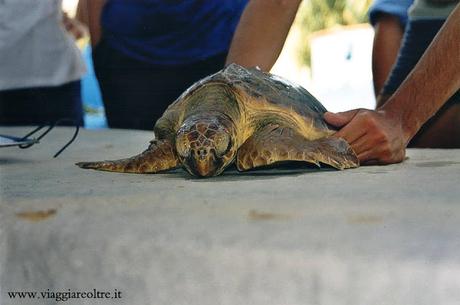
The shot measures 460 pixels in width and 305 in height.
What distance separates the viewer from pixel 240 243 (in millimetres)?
788

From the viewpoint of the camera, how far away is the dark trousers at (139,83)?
201cm

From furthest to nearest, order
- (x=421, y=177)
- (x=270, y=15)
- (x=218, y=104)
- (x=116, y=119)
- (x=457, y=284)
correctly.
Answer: (x=116, y=119) < (x=270, y=15) < (x=218, y=104) < (x=421, y=177) < (x=457, y=284)

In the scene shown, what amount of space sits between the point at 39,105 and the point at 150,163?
1.05 m

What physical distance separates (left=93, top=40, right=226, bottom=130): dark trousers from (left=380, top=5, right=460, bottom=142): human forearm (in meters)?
0.79

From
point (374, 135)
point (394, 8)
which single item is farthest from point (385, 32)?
point (374, 135)

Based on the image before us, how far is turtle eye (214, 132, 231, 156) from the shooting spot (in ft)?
3.55

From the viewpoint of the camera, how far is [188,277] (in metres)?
0.79

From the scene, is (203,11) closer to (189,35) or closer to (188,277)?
(189,35)

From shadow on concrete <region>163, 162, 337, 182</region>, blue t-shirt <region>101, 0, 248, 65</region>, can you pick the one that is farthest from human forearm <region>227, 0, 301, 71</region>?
shadow on concrete <region>163, 162, 337, 182</region>

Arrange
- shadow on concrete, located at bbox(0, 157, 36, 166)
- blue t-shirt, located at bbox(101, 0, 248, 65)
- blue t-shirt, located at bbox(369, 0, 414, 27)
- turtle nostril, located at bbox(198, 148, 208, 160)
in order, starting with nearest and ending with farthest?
1. turtle nostril, located at bbox(198, 148, 208, 160)
2. shadow on concrete, located at bbox(0, 157, 36, 166)
3. blue t-shirt, located at bbox(101, 0, 248, 65)
4. blue t-shirt, located at bbox(369, 0, 414, 27)

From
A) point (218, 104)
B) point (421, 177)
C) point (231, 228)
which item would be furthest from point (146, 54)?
point (231, 228)

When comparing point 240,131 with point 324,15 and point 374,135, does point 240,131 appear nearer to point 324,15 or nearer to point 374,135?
point 374,135

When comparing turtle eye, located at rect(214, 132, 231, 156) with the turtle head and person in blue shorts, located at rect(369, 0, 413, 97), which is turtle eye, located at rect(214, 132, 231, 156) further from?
person in blue shorts, located at rect(369, 0, 413, 97)

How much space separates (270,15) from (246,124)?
Result: 549 millimetres
